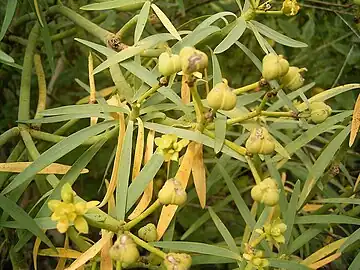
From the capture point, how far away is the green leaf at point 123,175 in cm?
65

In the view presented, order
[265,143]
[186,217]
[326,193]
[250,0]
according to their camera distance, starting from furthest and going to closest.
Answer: [186,217]
[326,193]
[250,0]
[265,143]

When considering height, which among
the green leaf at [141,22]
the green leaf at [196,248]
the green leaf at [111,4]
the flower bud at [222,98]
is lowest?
the green leaf at [196,248]

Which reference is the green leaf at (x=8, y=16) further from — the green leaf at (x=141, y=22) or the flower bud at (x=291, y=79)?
the flower bud at (x=291, y=79)

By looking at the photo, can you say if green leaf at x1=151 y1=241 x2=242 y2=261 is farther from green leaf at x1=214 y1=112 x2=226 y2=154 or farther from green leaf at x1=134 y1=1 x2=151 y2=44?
green leaf at x1=134 y1=1 x2=151 y2=44

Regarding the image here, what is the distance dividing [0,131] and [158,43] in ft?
1.31

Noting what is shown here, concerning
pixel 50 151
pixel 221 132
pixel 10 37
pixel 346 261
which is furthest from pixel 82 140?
pixel 346 261

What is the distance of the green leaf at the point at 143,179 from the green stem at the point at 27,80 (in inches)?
8.7

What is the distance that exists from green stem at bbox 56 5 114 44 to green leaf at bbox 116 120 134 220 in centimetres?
18

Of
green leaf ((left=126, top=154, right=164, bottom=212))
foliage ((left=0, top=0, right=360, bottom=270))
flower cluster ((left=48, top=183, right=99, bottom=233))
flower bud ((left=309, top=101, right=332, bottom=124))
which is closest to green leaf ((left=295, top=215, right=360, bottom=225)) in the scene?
foliage ((left=0, top=0, right=360, bottom=270))

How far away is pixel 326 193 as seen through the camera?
0.93 m

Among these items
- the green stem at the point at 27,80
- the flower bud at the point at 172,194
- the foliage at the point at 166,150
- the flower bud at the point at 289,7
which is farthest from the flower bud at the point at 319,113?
the green stem at the point at 27,80

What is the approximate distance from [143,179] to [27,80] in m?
0.28

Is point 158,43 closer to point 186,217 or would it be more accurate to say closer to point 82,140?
point 82,140

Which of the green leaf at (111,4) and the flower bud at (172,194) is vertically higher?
the green leaf at (111,4)
